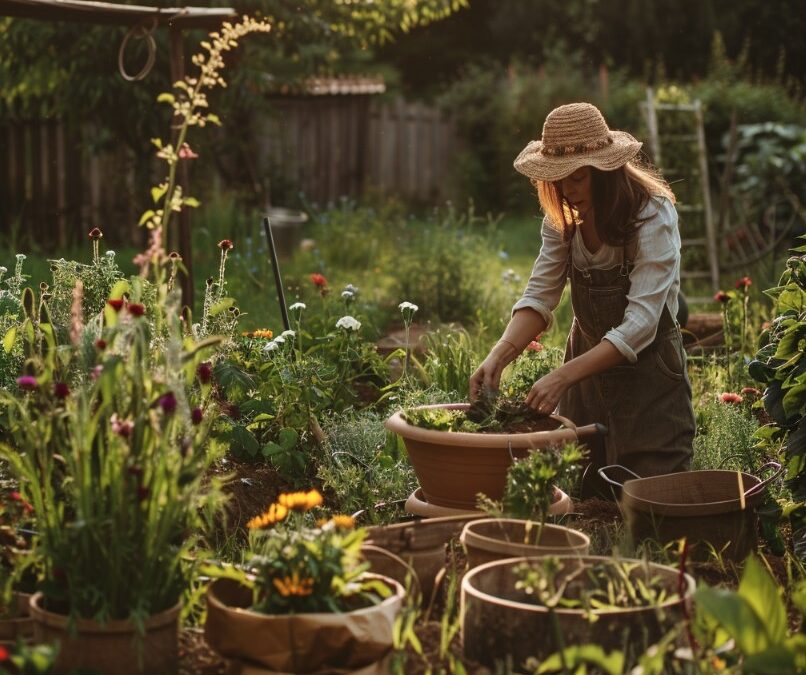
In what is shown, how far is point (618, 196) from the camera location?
370 centimetres

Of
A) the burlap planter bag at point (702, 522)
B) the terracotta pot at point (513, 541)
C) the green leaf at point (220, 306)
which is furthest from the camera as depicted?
the green leaf at point (220, 306)

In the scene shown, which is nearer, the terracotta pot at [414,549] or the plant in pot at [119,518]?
the plant in pot at [119,518]

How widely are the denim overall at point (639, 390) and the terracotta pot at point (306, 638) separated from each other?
6.19 feet

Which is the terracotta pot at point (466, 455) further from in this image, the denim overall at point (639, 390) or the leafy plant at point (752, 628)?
the leafy plant at point (752, 628)

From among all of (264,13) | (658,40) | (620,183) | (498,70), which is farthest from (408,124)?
(620,183)

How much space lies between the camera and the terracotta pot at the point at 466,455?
312 centimetres

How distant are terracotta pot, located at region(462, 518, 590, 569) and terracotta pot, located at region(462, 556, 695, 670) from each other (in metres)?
0.13

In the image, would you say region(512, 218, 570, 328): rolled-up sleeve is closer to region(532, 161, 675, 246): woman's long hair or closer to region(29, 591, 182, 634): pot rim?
region(532, 161, 675, 246): woman's long hair

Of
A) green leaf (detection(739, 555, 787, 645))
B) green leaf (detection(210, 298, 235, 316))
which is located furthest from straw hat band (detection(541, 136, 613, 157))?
green leaf (detection(739, 555, 787, 645))

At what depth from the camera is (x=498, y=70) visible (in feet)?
Result: 69.9

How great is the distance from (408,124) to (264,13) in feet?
28.4

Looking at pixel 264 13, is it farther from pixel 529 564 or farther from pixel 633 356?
pixel 529 564

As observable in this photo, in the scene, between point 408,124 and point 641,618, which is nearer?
point 641,618

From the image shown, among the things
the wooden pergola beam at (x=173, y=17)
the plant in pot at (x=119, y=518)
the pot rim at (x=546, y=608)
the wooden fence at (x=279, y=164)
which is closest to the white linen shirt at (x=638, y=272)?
the pot rim at (x=546, y=608)
